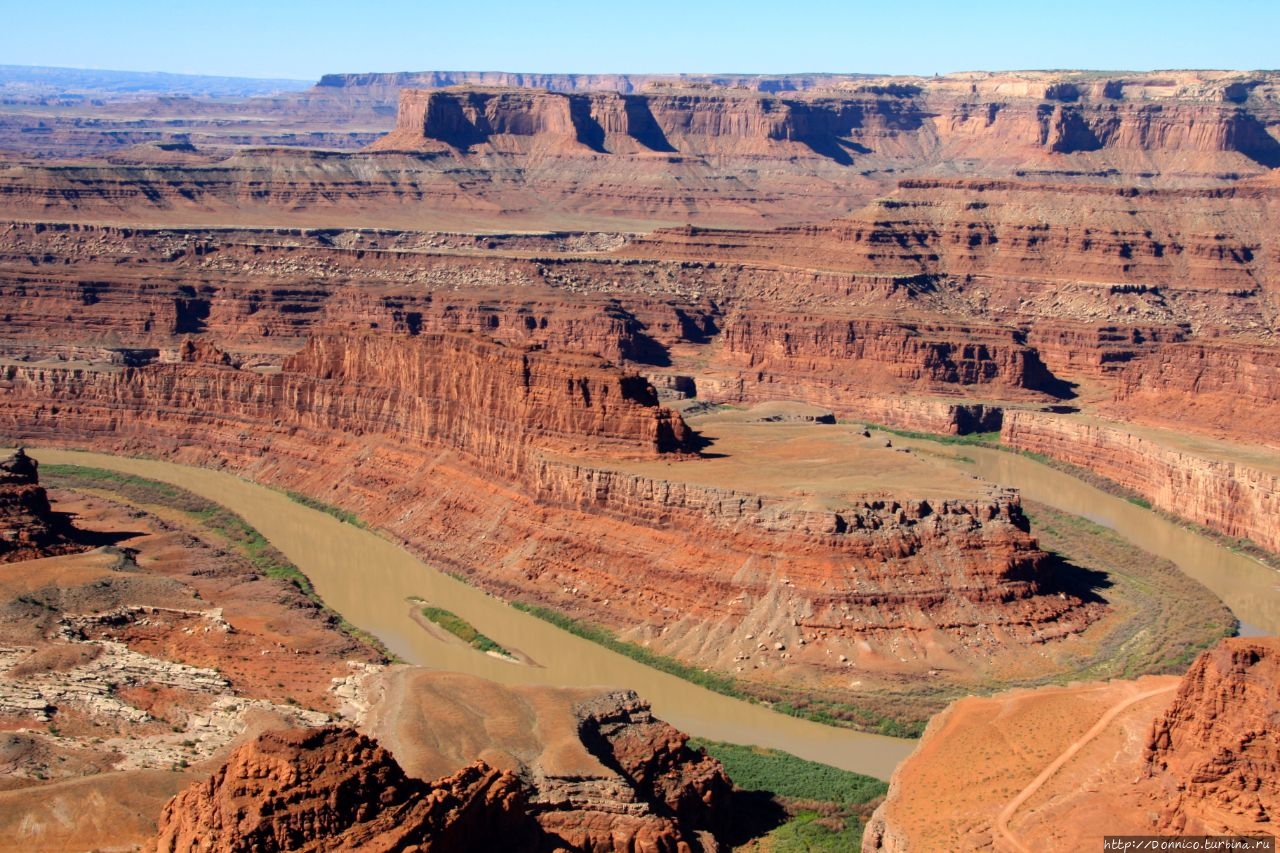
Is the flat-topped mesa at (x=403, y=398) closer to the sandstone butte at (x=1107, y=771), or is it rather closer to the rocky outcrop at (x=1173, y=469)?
→ the rocky outcrop at (x=1173, y=469)

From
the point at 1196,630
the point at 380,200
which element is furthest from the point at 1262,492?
the point at 380,200

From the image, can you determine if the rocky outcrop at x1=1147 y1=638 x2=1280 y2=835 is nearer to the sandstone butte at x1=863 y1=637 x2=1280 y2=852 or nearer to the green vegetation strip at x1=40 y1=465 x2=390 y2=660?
the sandstone butte at x1=863 y1=637 x2=1280 y2=852

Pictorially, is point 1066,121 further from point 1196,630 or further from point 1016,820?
point 1016,820

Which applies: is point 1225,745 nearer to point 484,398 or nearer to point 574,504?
point 574,504

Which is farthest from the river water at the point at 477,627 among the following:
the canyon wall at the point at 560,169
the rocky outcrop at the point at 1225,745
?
the canyon wall at the point at 560,169

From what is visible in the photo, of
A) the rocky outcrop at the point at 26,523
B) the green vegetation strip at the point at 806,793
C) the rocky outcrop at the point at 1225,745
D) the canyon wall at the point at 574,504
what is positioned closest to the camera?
the rocky outcrop at the point at 1225,745

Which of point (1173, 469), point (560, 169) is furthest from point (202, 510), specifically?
point (560, 169)
